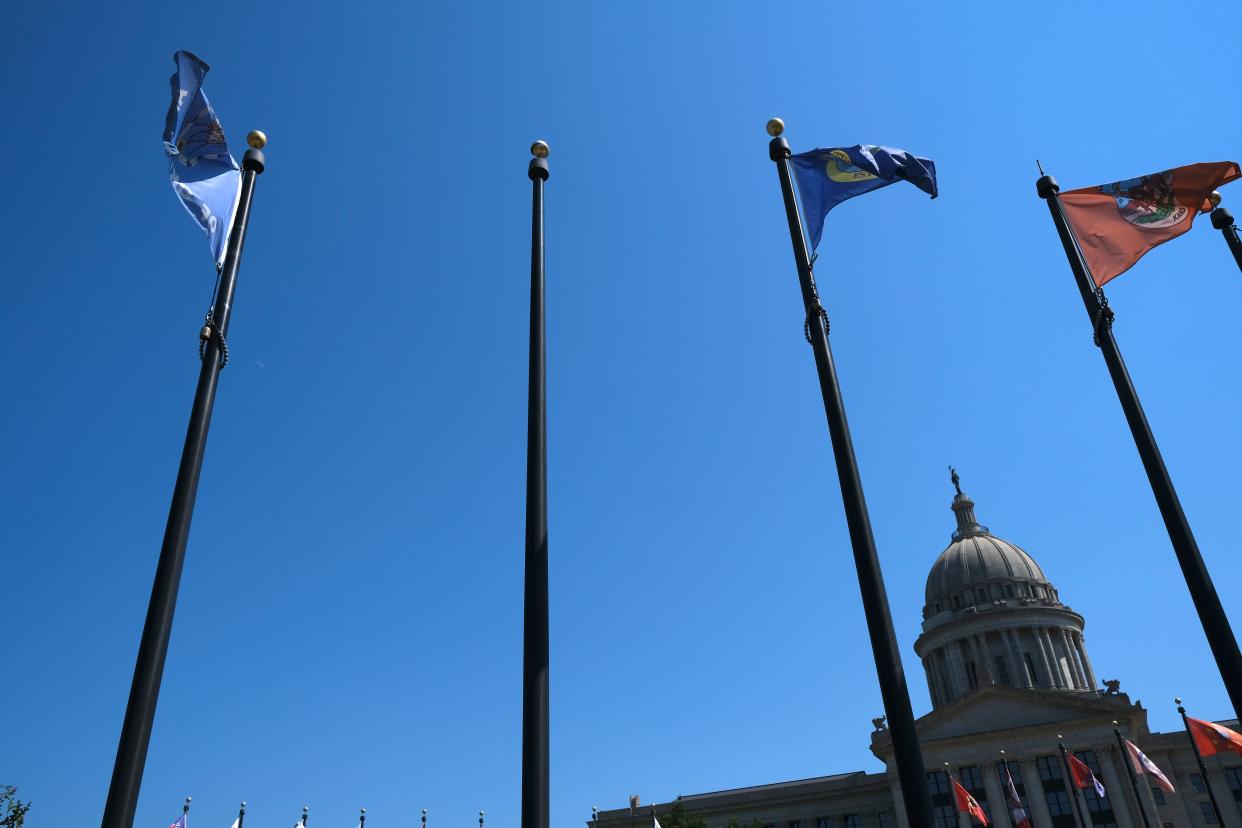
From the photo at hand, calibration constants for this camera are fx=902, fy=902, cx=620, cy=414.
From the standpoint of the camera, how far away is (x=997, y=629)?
9025cm

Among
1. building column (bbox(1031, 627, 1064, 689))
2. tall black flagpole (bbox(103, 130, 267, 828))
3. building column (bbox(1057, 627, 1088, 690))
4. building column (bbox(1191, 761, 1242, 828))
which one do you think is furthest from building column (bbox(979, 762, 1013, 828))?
tall black flagpole (bbox(103, 130, 267, 828))

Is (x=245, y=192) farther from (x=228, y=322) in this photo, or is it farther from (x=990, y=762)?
(x=990, y=762)

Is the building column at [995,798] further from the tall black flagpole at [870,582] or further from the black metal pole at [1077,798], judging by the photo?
the tall black flagpole at [870,582]

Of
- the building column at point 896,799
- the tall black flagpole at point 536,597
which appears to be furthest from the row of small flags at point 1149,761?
the tall black flagpole at point 536,597

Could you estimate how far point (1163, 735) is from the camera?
2800 inches

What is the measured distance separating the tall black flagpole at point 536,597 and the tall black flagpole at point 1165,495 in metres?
9.47

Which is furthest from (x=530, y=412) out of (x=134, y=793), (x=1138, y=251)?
(x=1138, y=251)

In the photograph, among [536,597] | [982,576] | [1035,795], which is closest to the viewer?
[536,597]

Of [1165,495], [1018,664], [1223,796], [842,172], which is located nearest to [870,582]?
[1165,495]

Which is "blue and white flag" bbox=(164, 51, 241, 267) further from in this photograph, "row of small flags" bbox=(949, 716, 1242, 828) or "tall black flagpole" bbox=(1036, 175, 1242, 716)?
"row of small flags" bbox=(949, 716, 1242, 828)

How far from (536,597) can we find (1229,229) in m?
19.7

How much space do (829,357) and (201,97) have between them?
43.9 ft

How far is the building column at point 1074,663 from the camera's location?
89.1 m

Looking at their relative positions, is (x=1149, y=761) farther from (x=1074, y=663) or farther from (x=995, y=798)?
(x=1074, y=663)
